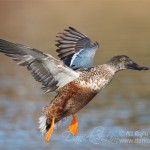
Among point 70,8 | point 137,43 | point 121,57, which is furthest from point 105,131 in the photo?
point 70,8

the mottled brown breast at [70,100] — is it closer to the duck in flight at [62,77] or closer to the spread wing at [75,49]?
the duck in flight at [62,77]

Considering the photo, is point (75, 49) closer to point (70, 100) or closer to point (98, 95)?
point (70, 100)

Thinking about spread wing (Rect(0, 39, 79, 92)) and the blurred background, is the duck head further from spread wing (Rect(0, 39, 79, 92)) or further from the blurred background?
the blurred background

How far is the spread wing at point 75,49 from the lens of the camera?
879 cm

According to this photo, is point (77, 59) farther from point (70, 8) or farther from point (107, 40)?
point (70, 8)

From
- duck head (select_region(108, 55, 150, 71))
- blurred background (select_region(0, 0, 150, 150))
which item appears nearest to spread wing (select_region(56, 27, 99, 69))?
duck head (select_region(108, 55, 150, 71))

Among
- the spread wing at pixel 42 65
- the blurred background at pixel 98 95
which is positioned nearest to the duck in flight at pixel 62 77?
the spread wing at pixel 42 65

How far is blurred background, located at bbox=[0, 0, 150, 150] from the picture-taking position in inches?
454

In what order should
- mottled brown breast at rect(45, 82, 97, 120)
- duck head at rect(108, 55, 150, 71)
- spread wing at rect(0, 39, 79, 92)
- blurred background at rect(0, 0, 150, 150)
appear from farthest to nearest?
blurred background at rect(0, 0, 150, 150), duck head at rect(108, 55, 150, 71), mottled brown breast at rect(45, 82, 97, 120), spread wing at rect(0, 39, 79, 92)

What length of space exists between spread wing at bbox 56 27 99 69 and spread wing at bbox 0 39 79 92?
34.8 inches

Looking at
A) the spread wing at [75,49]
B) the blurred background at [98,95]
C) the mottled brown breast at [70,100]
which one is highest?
the spread wing at [75,49]

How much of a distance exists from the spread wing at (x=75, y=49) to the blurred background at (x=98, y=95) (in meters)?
2.28

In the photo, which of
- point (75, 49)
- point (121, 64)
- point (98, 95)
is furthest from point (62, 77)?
point (98, 95)

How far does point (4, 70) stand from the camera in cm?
1809
